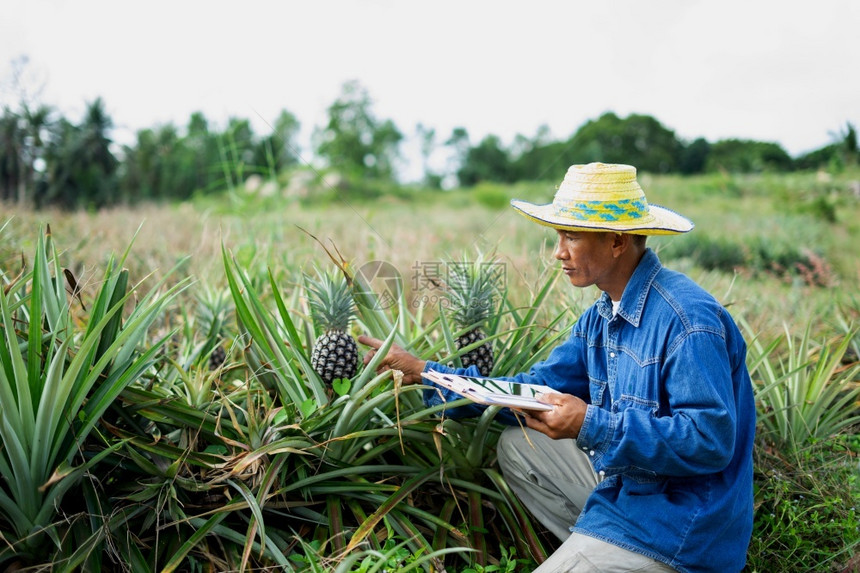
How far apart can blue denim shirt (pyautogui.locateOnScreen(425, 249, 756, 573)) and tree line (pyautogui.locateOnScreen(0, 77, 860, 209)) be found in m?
3.90

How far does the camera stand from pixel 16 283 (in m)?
2.67

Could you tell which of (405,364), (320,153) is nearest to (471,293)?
(405,364)

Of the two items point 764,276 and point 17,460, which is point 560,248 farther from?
point 764,276

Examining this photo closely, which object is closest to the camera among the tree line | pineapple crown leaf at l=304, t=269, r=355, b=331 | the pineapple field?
the pineapple field

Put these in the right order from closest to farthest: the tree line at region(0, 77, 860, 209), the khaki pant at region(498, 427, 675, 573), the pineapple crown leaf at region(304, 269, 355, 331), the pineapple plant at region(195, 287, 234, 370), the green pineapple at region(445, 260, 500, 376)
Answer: the khaki pant at region(498, 427, 675, 573), the pineapple crown leaf at region(304, 269, 355, 331), the green pineapple at region(445, 260, 500, 376), the pineapple plant at region(195, 287, 234, 370), the tree line at region(0, 77, 860, 209)

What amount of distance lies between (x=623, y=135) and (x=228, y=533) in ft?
59.8

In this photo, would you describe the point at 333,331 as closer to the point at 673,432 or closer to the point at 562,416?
the point at 562,416

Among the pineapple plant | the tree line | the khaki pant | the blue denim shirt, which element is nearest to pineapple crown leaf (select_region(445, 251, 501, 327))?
the khaki pant

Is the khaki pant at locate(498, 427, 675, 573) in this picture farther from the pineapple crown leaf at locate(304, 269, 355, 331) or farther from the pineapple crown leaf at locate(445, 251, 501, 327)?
the pineapple crown leaf at locate(304, 269, 355, 331)

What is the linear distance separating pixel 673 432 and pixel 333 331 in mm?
1333

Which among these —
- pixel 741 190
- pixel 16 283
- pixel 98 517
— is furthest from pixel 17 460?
pixel 741 190

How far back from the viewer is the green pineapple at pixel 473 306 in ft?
9.81

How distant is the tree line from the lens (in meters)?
11.1

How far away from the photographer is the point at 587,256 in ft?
7.86
